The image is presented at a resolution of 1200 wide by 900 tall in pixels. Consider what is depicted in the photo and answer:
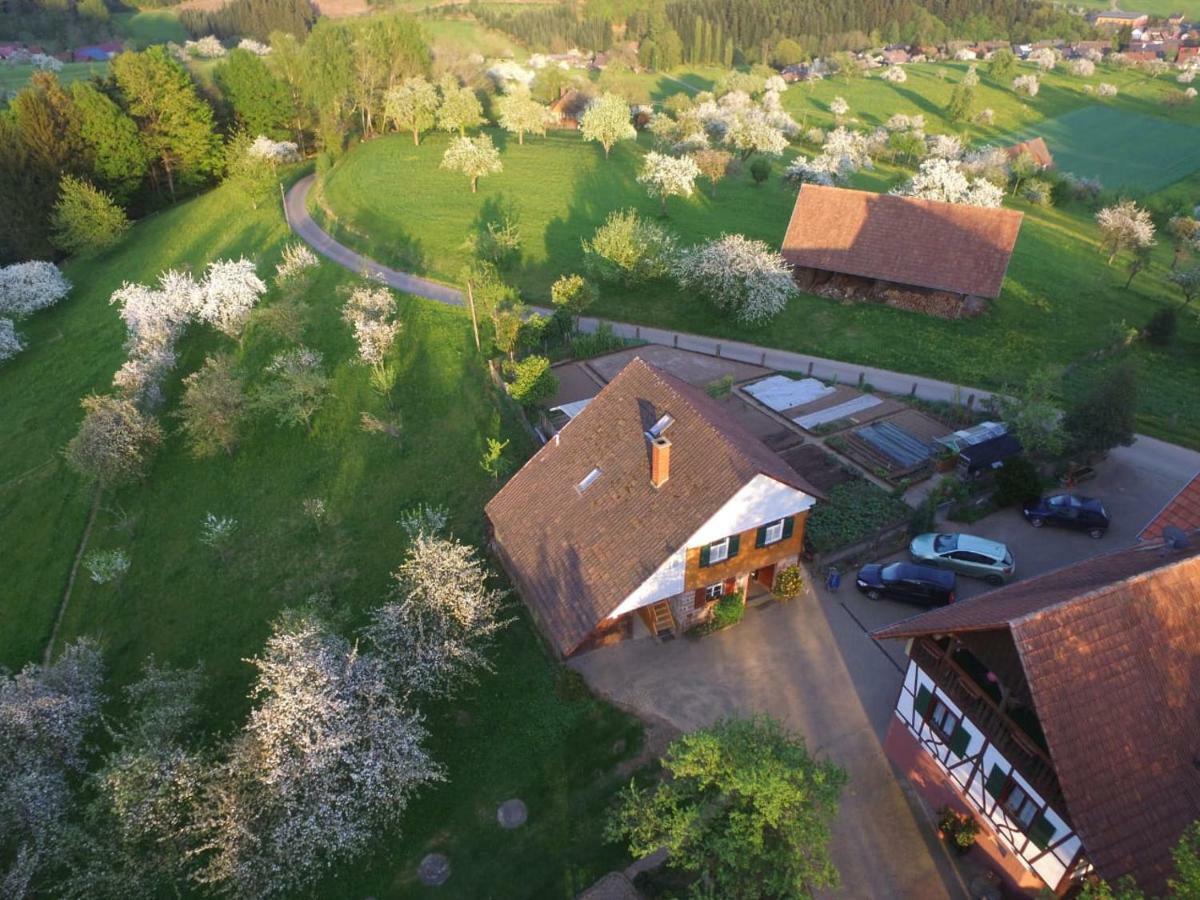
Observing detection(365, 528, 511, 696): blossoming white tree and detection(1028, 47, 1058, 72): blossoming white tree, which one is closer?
detection(365, 528, 511, 696): blossoming white tree

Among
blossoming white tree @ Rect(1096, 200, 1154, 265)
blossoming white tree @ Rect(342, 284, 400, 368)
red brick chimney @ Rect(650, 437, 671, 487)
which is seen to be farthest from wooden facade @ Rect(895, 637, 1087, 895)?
blossoming white tree @ Rect(1096, 200, 1154, 265)

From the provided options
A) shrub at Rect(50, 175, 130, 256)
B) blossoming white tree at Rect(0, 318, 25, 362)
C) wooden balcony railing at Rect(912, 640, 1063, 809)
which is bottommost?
blossoming white tree at Rect(0, 318, 25, 362)

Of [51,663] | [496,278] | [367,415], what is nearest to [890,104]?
[496,278]

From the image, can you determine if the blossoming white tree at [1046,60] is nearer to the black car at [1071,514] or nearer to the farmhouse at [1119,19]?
the farmhouse at [1119,19]

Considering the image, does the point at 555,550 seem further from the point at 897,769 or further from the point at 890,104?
the point at 890,104

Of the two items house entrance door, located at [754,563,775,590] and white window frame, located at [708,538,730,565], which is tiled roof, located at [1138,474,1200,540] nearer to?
house entrance door, located at [754,563,775,590]
